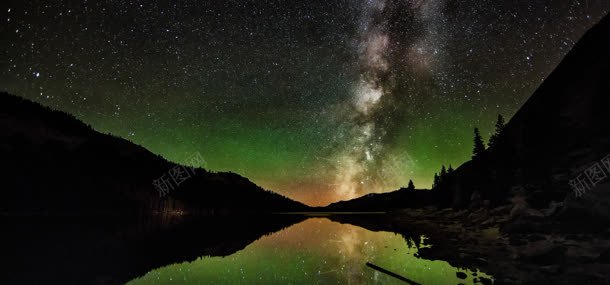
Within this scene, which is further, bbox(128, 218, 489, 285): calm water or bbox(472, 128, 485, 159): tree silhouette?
bbox(472, 128, 485, 159): tree silhouette

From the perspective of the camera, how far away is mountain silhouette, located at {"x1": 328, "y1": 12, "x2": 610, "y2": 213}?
92.0ft

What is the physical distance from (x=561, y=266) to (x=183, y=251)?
76.1 feet

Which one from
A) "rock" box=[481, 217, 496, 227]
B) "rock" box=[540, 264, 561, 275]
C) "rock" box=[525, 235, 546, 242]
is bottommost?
"rock" box=[540, 264, 561, 275]

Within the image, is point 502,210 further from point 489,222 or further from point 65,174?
point 65,174

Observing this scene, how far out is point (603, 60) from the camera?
1326 inches

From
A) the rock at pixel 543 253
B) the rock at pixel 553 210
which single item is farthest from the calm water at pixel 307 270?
the rock at pixel 553 210

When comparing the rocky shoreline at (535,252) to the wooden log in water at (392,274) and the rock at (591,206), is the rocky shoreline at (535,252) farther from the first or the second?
the wooden log in water at (392,274)

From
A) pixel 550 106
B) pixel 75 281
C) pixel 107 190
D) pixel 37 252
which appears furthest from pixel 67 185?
pixel 550 106

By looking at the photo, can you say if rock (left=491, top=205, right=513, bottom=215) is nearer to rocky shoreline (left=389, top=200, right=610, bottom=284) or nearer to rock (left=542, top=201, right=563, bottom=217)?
rocky shoreline (left=389, top=200, right=610, bottom=284)

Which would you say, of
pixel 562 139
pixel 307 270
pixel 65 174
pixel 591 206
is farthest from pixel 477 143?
pixel 65 174

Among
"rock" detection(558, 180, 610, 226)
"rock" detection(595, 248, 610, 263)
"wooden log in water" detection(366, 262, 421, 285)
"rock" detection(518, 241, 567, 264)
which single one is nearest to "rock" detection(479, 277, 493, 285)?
"wooden log in water" detection(366, 262, 421, 285)

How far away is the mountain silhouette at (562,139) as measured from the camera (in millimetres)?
28047

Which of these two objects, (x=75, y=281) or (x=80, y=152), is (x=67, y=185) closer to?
(x=80, y=152)

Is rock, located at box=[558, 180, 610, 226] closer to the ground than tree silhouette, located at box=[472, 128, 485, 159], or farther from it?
closer to the ground
